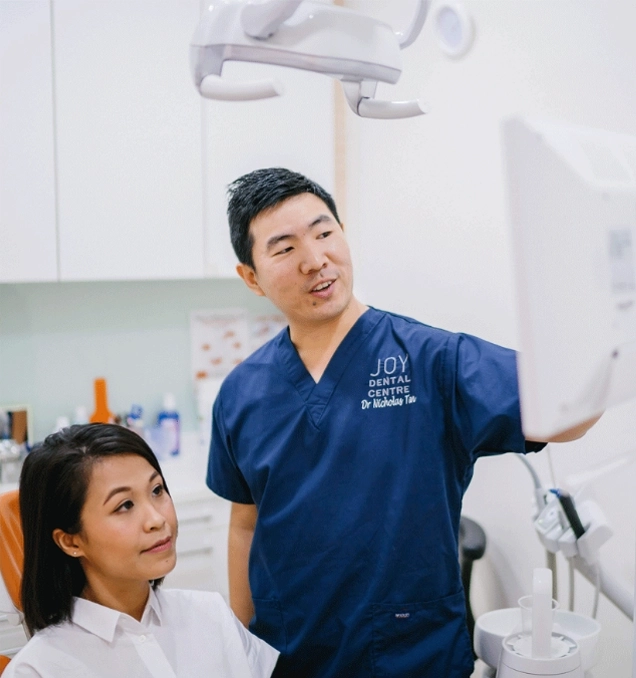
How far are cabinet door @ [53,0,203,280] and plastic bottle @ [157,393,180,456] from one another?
1.64 ft

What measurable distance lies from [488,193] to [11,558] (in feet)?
4.86

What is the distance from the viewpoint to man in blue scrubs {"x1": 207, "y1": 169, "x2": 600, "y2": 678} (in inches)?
51.8

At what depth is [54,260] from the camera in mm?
2404

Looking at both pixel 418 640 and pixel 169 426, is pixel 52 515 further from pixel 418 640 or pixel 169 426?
pixel 169 426

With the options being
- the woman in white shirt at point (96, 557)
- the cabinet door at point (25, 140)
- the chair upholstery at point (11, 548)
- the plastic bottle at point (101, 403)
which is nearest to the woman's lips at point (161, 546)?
the woman in white shirt at point (96, 557)

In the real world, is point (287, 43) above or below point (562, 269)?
above

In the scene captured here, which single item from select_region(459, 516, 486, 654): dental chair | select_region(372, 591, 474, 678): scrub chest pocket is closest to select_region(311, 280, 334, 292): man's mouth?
select_region(372, 591, 474, 678): scrub chest pocket

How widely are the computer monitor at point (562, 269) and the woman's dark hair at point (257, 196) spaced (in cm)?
79

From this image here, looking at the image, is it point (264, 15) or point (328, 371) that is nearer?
point (264, 15)

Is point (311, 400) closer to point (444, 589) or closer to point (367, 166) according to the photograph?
point (444, 589)

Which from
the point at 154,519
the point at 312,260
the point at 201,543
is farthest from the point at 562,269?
the point at 201,543

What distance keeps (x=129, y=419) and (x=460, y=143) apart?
4.74 feet

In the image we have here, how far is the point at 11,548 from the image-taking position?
1.45 m

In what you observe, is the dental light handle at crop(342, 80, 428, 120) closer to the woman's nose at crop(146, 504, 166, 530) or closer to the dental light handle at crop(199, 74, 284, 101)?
the dental light handle at crop(199, 74, 284, 101)
